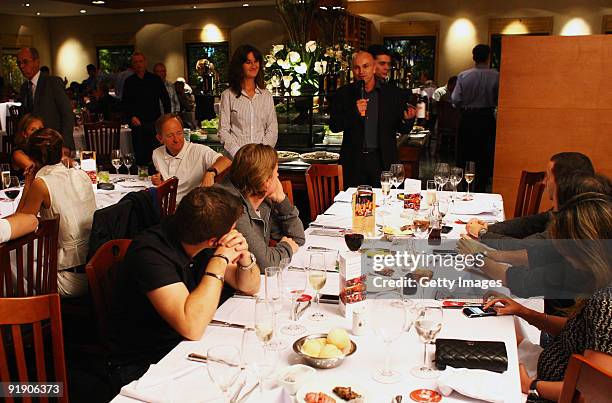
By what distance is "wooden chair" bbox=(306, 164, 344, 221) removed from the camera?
4.35 metres

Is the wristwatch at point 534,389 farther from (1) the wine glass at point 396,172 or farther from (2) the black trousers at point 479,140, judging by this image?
(2) the black trousers at point 479,140

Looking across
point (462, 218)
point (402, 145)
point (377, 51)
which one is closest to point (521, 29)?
point (402, 145)

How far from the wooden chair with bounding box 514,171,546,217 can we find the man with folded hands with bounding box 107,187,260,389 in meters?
2.53

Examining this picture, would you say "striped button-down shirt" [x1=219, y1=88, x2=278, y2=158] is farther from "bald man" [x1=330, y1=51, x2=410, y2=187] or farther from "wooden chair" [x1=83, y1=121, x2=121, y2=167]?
"wooden chair" [x1=83, y1=121, x2=121, y2=167]

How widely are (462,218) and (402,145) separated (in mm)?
3030

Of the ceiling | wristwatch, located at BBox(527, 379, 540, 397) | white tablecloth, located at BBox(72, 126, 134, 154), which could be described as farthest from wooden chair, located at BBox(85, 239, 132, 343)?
the ceiling

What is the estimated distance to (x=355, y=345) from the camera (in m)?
1.83

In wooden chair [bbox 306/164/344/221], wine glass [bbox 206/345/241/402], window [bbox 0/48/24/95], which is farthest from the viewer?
window [bbox 0/48/24/95]

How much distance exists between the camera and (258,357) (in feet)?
5.80

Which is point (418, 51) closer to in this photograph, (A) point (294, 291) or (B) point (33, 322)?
(A) point (294, 291)

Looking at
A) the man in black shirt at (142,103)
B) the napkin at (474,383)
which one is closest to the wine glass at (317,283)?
the napkin at (474,383)

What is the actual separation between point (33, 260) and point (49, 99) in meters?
3.16

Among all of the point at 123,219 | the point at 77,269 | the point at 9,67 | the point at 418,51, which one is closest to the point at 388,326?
the point at 123,219

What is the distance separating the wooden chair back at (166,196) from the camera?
3.56 meters
